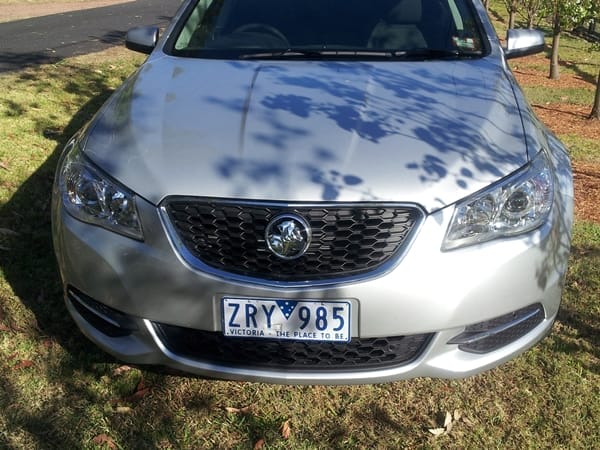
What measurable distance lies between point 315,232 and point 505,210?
677mm

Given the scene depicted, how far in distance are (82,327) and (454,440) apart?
150cm

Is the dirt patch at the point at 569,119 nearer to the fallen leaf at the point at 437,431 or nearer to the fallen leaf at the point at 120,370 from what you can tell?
the fallen leaf at the point at 437,431

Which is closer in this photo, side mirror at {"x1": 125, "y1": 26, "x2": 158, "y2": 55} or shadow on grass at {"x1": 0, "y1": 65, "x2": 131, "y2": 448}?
shadow on grass at {"x1": 0, "y1": 65, "x2": 131, "y2": 448}

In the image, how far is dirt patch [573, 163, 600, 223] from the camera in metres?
4.66

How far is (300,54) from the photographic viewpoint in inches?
128

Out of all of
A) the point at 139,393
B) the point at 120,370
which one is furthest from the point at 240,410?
the point at 120,370

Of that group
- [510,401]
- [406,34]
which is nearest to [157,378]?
[510,401]

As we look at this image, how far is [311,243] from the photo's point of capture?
7.10ft

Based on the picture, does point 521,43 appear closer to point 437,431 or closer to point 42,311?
point 437,431

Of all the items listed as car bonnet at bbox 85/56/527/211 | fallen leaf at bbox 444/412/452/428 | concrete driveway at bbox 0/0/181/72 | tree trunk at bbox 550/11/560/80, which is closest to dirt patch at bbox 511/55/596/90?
tree trunk at bbox 550/11/560/80

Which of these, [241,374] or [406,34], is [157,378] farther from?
[406,34]

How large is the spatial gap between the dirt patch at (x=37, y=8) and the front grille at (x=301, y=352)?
14715 millimetres

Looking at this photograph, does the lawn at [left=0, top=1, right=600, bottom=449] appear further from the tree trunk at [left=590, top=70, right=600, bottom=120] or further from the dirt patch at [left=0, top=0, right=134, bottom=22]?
the dirt patch at [left=0, top=0, right=134, bottom=22]

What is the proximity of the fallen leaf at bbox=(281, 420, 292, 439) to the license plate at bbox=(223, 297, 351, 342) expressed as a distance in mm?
527
